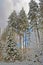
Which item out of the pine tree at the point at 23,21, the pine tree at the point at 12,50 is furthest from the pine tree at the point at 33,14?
the pine tree at the point at 12,50

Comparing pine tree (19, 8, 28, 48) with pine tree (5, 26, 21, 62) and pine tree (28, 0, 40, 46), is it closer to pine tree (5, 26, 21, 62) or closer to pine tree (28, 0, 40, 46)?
pine tree (28, 0, 40, 46)

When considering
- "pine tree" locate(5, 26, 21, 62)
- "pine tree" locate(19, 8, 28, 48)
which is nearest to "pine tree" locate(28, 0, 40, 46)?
"pine tree" locate(19, 8, 28, 48)

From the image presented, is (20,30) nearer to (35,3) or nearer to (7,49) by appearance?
(35,3)

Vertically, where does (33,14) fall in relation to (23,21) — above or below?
above

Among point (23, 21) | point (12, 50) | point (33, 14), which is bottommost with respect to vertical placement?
point (12, 50)

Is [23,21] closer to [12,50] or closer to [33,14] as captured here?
[33,14]

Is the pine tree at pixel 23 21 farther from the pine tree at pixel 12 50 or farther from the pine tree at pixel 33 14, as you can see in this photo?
the pine tree at pixel 12 50

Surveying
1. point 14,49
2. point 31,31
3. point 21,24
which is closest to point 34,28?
point 31,31

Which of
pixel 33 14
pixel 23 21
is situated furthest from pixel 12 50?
pixel 23 21

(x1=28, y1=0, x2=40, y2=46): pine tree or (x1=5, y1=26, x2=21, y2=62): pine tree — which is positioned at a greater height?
(x1=28, y1=0, x2=40, y2=46): pine tree

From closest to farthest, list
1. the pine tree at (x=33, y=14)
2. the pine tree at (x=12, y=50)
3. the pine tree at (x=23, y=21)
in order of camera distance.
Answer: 1. the pine tree at (x=12, y=50)
2. the pine tree at (x=33, y=14)
3. the pine tree at (x=23, y=21)

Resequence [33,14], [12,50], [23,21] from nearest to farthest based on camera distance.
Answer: [12,50] → [33,14] → [23,21]

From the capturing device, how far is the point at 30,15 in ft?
125

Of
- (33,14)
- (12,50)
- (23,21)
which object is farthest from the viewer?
(23,21)
